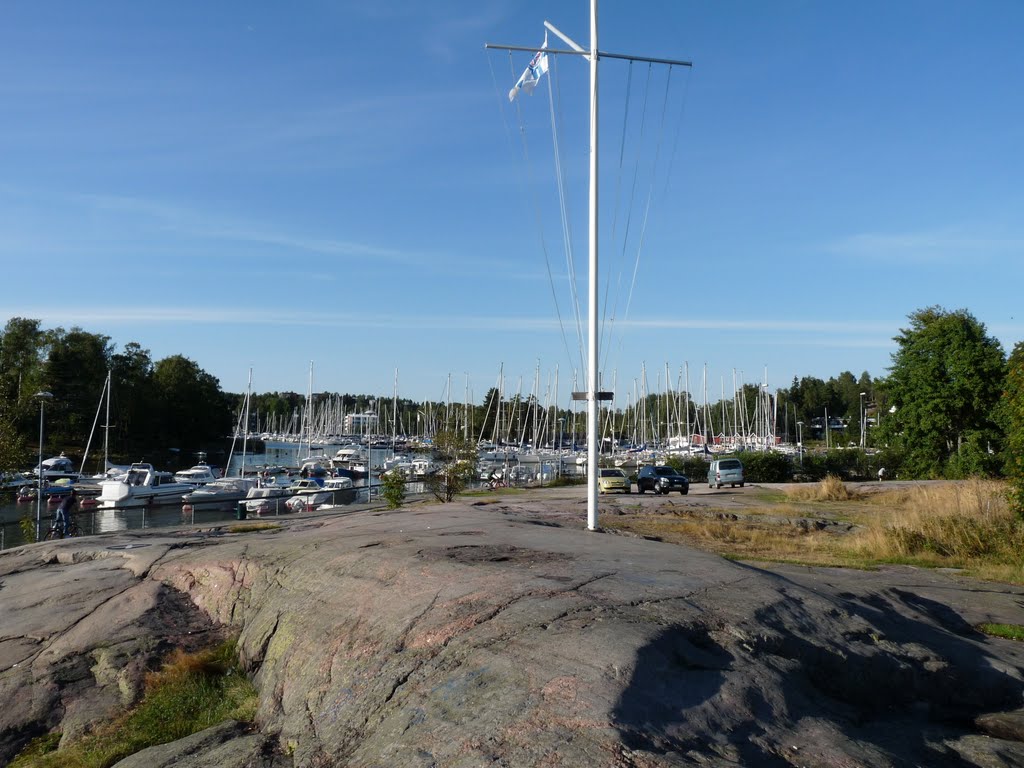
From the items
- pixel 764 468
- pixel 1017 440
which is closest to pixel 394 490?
pixel 1017 440

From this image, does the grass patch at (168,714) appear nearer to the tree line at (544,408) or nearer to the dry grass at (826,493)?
the tree line at (544,408)

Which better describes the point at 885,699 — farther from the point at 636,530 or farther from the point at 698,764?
the point at 636,530

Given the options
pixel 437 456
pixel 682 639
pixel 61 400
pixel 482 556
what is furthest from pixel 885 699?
pixel 61 400

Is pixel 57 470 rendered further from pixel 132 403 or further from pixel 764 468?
pixel 764 468

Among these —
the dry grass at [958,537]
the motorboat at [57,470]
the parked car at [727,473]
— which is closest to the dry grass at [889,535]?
the dry grass at [958,537]

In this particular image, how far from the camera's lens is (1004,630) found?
1095cm

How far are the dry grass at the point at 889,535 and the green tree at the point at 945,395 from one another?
94.2ft

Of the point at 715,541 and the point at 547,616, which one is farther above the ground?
the point at 547,616

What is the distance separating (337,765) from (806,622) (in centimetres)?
474

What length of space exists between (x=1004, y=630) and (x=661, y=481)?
33.5m

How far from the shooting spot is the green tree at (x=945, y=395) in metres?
50.4

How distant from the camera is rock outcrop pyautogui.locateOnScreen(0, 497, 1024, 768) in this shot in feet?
17.6

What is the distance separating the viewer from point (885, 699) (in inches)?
283

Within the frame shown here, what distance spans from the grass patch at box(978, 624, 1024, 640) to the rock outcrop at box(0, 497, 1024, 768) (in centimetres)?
28
